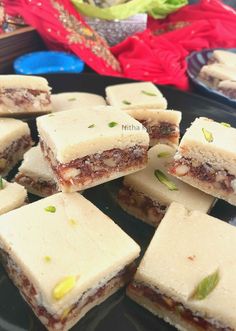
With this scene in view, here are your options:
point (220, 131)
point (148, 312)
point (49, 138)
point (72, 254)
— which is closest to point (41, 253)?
point (72, 254)

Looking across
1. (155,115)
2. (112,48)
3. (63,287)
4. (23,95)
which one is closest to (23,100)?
(23,95)

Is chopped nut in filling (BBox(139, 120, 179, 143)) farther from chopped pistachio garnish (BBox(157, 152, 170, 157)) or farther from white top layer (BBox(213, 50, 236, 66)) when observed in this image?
white top layer (BBox(213, 50, 236, 66))

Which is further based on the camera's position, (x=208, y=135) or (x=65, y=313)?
(x=208, y=135)

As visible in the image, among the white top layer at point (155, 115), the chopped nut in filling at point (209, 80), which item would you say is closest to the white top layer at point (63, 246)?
the white top layer at point (155, 115)

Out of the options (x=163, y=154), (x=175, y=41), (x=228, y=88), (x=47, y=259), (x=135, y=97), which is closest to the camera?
(x=47, y=259)

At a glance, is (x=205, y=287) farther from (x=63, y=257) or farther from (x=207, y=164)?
(x=207, y=164)

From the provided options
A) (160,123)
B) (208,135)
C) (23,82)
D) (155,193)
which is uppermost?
(23,82)

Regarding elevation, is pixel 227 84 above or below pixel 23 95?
below

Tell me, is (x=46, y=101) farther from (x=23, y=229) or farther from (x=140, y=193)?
(x=23, y=229)
